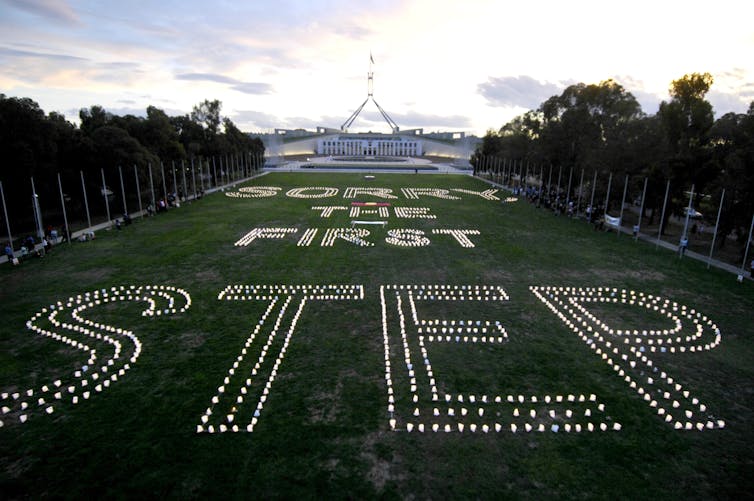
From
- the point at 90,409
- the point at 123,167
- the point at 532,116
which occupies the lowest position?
the point at 90,409

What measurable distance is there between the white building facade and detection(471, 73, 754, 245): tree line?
13689cm

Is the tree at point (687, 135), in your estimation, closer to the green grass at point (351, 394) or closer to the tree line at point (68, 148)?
the green grass at point (351, 394)

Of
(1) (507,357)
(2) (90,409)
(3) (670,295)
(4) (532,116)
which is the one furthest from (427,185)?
(2) (90,409)

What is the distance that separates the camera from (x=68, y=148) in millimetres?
34188

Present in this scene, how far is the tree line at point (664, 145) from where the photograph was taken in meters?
24.3

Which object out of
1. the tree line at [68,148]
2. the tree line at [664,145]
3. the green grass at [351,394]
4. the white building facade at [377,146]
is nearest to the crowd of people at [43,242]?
the green grass at [351,394]

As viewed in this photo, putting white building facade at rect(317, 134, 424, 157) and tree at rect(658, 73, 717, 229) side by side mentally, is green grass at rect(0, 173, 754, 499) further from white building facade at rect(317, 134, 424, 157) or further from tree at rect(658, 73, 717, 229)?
white building facade at rect(317, 134, 424, 157)

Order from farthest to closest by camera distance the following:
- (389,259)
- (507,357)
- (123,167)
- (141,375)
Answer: (123,167) → (389,259) → (507,357) → (141,375)

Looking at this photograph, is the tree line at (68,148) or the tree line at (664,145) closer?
the tree line at (664,145)

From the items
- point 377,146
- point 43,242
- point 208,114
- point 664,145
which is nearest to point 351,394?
point 43,242

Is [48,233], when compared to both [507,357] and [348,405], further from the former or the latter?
[507,357]

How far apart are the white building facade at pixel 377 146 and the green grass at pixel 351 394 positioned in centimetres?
17026

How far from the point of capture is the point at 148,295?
1789 centimetres

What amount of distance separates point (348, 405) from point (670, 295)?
15.8 meters
